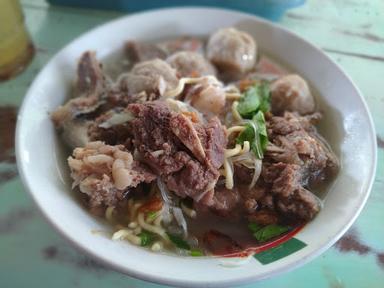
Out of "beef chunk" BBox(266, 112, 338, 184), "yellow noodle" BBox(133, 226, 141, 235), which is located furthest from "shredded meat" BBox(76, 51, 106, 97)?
"beef chunk" BBox(266, 112, 338, 184)

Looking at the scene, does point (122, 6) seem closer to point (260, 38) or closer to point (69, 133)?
point (260, 38)

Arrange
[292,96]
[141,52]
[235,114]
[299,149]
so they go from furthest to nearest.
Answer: [141,52] < [292,96] < [235,114] < [299,149]

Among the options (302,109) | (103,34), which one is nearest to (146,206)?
(302,109)

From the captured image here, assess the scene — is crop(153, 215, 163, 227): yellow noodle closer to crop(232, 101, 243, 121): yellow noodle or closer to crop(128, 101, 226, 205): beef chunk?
crop(128, 101, 226, 205): beef chunk

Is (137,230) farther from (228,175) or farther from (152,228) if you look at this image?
(228,175)

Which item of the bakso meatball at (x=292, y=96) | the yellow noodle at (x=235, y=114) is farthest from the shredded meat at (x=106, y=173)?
the bakso meatball at (x=292, y=96)

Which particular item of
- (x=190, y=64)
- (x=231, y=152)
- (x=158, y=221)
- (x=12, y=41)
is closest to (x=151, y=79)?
(x=190, y=64)
